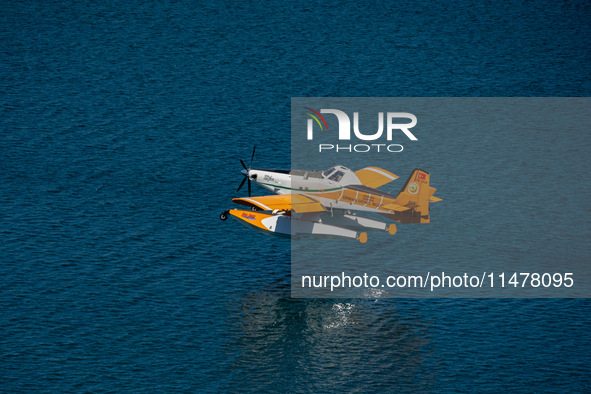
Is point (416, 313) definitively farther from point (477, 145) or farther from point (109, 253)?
point (477, 145)

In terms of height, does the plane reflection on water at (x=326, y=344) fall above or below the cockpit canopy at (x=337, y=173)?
below

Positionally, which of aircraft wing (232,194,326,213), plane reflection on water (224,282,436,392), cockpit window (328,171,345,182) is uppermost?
cockpit window (328,171,345,182)

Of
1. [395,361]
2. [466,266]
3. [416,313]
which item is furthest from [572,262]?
[395,361]

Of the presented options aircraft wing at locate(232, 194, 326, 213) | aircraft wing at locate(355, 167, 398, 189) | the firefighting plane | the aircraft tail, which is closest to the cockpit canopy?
the firefighting plane

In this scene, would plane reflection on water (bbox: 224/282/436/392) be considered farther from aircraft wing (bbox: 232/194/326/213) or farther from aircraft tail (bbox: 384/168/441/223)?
aircraft tail (bbox: 384/168/441/223)

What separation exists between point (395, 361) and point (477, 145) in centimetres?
7973
